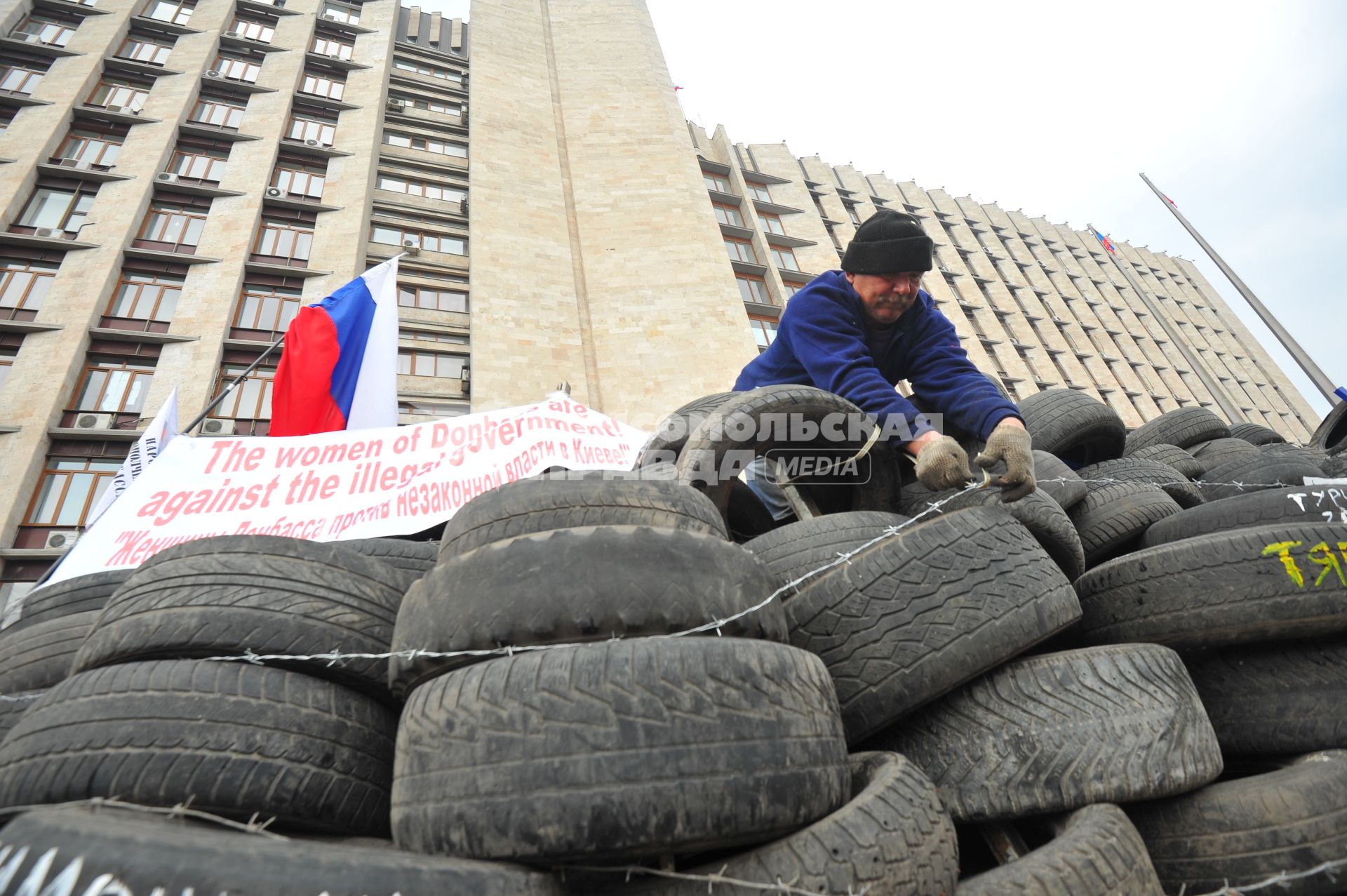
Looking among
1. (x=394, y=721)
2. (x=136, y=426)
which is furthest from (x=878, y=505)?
(x=136, y=426)

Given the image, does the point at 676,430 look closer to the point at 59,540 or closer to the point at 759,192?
the point at 59,540

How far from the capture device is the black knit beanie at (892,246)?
10.4 ft

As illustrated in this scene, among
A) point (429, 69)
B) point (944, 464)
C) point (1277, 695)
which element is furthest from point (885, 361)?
point (429, 69)

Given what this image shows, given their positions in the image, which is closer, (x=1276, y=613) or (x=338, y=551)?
(x=1276, y=613)

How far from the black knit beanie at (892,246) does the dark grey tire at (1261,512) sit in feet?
5.99

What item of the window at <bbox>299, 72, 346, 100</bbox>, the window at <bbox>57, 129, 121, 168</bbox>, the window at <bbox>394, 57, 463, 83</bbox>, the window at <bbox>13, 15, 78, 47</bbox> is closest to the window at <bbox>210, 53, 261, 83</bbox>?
the window at <bbox>299, 72, 346, 100</bbox>

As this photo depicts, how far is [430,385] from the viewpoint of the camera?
1723 cm

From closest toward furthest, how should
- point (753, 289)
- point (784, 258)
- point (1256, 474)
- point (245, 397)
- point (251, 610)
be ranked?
point (251, 610)
point (1256, 474)
point (245, 397)
point (753, 289)
point (784, 258)

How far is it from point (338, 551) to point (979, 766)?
2.31m

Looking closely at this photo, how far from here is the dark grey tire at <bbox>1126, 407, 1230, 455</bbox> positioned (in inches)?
233

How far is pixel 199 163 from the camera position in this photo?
19109 millimetres

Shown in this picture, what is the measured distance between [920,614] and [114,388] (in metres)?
19.8

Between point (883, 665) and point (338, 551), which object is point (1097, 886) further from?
point (338, 551)

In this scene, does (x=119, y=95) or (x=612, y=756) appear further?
(x=119, y=95)
